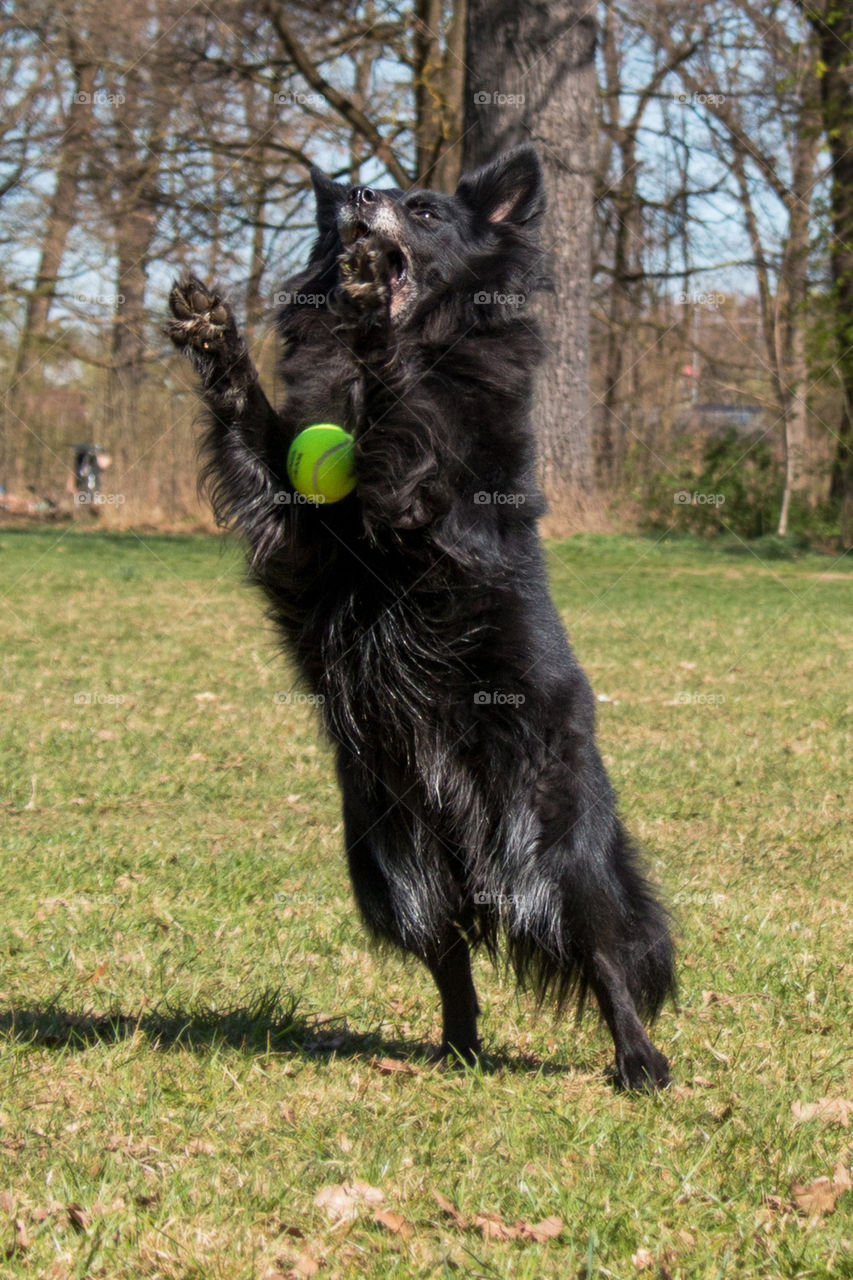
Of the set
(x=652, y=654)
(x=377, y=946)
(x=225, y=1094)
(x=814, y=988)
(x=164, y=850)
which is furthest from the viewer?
(x=652, y=654)

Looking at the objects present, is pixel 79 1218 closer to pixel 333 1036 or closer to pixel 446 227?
pixel 333 1036

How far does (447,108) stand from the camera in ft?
50.0

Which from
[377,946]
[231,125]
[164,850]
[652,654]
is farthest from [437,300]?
[231,125]

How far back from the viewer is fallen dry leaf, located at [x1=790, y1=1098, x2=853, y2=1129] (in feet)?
9.79

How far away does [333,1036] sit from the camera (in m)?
3.65

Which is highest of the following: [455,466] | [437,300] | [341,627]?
[437,300]

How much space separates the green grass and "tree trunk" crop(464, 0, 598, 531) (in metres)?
7.63

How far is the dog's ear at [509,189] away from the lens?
12.6 feet

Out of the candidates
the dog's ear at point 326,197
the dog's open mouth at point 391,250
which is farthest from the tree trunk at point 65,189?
the dog's open mouth at point 391,250

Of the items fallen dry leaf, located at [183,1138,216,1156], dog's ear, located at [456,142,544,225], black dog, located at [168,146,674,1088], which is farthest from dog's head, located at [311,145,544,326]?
fallen dry leaf, located at [183,1138,216,1156]

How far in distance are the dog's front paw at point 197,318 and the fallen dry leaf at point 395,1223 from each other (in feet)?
6.46

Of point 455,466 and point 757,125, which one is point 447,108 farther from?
point 455,466

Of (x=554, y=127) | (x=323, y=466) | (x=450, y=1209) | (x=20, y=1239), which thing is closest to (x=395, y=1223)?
(x=450, y=1209)

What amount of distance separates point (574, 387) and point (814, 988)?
39.4ft
